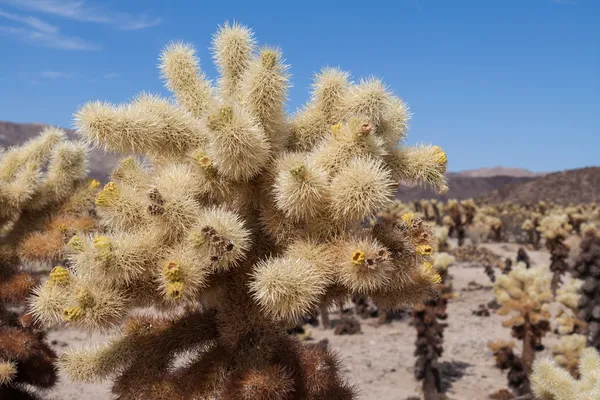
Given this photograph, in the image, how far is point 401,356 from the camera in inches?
435

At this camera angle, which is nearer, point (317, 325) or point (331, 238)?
point (331, 238)

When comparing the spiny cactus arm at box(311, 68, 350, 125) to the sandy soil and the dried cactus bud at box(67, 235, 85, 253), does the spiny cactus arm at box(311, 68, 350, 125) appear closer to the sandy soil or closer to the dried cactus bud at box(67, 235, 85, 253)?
the dried cactus bud at box(67, 235, 85, 253)

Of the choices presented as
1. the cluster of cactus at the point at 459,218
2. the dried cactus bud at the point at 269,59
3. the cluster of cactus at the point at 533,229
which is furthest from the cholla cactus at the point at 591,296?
the cluster of cactus at the point at 459,218

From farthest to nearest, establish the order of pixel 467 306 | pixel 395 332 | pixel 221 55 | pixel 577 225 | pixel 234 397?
1. pixel 577 225
2. pixel 467 306
3. pixel 395 332
4. pixel 221 55
5. pixel 234 397

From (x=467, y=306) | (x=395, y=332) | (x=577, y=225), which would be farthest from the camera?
(x=577, y=225)

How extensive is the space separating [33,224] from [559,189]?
62915 mm

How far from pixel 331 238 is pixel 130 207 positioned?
0.91 m

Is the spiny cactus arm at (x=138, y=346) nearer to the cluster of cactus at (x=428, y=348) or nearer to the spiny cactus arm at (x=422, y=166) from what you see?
the spiny cactus arm at (x=422, y=166)

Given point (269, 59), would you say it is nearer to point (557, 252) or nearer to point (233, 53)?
point (233, 53)

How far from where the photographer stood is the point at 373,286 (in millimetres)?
2285

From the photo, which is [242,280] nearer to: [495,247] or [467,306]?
[467,306]

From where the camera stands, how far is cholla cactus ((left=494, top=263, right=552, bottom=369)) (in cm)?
858

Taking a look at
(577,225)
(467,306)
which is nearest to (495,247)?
(577,225)

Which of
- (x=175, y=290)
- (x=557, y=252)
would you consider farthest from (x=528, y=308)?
(x=557, y=252)
